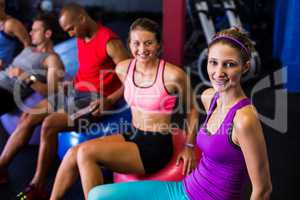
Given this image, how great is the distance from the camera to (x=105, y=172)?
86.2 inches

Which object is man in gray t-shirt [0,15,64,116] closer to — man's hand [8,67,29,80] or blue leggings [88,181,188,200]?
man's hand [8,67,29,80]

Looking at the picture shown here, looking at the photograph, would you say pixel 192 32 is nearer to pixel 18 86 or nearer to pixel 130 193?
pixel 18 86

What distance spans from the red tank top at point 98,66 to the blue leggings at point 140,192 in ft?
3.03

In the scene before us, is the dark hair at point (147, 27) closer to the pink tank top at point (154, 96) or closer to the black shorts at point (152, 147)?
the pink tank top at point (154, 96)

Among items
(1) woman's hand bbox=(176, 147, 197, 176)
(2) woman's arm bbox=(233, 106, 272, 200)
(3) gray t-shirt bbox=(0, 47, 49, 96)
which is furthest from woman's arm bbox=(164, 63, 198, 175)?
(3) gray t-shirt bbox=(0, 47, 49, 96)

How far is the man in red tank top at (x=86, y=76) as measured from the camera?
2.10 meters

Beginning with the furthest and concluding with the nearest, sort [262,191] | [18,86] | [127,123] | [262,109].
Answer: [262,109]
[18,86]
[127,123]
[262,191]

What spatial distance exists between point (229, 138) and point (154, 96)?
0.59m

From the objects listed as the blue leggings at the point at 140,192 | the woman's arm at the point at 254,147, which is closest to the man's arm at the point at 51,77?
the blue leggings at the point at 140,192

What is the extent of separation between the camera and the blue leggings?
136 centimetres

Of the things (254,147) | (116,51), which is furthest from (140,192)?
(116,51)

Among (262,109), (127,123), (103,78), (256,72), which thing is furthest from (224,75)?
(256,72)

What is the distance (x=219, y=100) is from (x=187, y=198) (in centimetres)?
33

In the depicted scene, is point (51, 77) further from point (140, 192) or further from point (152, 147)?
point (140, 192)
